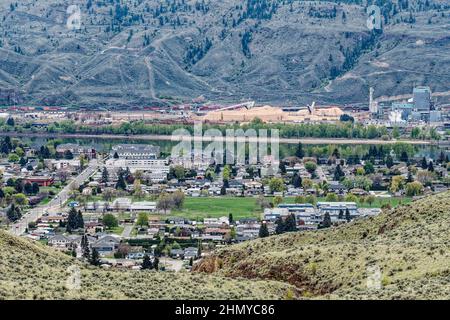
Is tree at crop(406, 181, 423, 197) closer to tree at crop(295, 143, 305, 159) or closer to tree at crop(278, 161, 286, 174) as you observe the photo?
tree at crop(278, 161, 286, 174)

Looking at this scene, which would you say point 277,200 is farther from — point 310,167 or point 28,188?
point 28,188

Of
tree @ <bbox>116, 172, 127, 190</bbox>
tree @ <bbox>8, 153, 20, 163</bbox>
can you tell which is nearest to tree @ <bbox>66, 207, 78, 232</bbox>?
tree @ <bbox>116, 172, 127, 190</bbox>

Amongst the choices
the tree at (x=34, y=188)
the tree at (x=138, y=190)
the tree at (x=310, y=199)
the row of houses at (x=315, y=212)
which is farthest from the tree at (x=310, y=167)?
the tree at (x=34, y=188)

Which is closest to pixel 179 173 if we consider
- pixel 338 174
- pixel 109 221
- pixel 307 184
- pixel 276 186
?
pixel 276 186

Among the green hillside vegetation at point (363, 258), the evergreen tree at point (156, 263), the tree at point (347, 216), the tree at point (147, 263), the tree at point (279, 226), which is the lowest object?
the tree at point (347, 216)

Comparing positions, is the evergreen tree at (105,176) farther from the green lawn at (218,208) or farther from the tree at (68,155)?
the tree at (68,155)

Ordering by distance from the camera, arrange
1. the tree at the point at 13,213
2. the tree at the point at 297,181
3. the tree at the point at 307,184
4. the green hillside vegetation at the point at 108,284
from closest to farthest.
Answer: the green hillside vegetation at the point at 108,284
the tree at the point at 13,213
the tree at the point at 307,184
the tree at the point at 297,181
